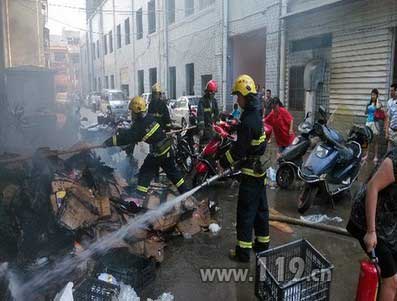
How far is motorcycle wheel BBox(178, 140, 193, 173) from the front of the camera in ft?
26.5

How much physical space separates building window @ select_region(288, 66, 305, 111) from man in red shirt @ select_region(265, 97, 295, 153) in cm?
591

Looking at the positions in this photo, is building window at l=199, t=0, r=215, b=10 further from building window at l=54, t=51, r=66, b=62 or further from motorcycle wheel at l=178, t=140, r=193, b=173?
building window at l=54, t=51, r=66, b=62

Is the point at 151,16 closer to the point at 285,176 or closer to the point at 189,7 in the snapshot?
the point at 189,7

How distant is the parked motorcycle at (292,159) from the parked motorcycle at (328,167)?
516 millimetres

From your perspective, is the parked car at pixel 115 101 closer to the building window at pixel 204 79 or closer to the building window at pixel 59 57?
the building window at pixel 204 79

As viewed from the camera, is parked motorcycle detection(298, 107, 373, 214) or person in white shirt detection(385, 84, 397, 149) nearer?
parked motorcycle detection(298, 107, 373, 214)

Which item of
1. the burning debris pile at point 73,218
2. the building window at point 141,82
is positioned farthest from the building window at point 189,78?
the burning debris pile at point 73,218

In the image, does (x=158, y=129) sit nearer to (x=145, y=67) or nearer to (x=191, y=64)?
(x=191, y=64)

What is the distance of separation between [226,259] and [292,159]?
117 inches

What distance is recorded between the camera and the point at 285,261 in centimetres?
331

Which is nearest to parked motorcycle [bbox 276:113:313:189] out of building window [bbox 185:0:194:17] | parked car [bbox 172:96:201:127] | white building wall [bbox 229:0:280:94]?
white building wall [bbox 229:0:280:94]

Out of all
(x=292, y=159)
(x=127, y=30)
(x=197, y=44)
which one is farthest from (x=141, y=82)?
(x=292, y=159)

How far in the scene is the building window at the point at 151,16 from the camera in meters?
26.6

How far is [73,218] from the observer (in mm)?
3979
